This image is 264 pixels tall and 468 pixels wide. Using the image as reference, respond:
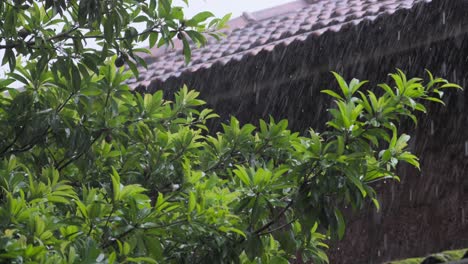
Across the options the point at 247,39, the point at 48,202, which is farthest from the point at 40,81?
the point at 247,39

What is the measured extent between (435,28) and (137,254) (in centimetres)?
285

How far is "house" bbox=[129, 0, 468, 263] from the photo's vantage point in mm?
5250

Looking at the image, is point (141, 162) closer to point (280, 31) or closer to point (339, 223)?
point (339, 223)

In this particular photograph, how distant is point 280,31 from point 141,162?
3260 millimetres

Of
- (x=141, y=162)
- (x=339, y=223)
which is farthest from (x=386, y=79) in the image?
(x=339, y=223)

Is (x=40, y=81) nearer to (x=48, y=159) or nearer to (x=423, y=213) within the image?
(x=48, y=159)

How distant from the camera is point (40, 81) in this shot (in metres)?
3.55

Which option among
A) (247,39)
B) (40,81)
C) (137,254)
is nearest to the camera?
(137,254)

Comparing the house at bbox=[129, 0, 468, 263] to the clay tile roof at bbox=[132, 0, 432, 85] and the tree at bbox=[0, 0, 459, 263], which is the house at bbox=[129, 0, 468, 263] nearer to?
the clay tile roof at bbox=[132, 0, 432, 85]

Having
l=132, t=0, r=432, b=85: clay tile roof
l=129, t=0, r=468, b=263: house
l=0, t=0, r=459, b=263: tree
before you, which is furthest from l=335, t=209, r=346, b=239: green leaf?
l=132, t=0, r=432, b=85: clay tile roof

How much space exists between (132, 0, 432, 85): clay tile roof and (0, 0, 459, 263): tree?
7.04 feet

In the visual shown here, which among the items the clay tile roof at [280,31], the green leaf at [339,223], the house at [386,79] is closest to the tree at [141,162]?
the green leaf at [339,223]

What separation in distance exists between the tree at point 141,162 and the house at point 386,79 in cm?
175

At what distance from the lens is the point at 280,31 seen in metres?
6.91
